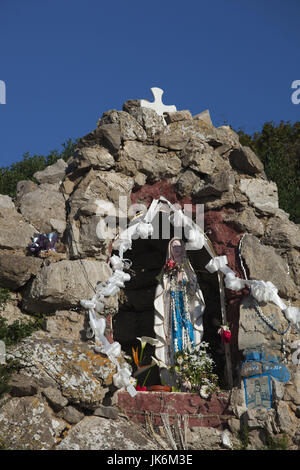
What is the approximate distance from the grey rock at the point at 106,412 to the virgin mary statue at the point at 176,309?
1.43 meters

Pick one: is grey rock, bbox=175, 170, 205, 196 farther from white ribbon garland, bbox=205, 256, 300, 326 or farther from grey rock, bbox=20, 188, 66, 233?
grey rock, bbox=20, 188, 66, 233

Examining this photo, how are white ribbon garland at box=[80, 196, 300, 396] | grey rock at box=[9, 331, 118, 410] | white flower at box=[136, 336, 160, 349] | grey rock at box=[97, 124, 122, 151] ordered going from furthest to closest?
grey rock at box=[97, 124, 122, 151] < white flower at box=[136, 336, 160, 349] < white ribbon garland at box=[80, 196, 300, 396] < grey rock at box=[9, 331, 118, 410]

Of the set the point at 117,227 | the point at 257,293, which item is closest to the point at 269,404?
the point at 257,293

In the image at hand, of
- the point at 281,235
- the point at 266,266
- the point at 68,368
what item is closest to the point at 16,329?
the point at 68,368

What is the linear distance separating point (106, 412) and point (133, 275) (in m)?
3.94

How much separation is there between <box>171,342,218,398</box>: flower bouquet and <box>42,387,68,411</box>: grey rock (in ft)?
6.74

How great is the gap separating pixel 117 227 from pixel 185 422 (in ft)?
10.6

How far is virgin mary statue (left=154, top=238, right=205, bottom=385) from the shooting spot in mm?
9805

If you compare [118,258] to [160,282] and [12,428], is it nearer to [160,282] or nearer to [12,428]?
[160,282]

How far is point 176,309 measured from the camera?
10.0 meters

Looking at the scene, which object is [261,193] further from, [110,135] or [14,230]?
[14,230]

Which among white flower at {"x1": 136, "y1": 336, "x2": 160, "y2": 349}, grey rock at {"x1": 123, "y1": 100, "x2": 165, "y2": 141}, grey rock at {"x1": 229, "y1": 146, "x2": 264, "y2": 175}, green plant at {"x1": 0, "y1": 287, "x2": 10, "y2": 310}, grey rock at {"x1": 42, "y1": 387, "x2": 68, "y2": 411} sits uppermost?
grey rock at {"x1": 123, "y1": 100, "x2": 165, "y2": 141}

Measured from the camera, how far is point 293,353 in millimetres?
8953

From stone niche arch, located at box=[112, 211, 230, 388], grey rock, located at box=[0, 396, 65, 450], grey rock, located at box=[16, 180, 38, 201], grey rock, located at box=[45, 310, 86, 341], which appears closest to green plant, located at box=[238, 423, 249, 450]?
grey rock, located at box=[0, 396, 65, 450]
